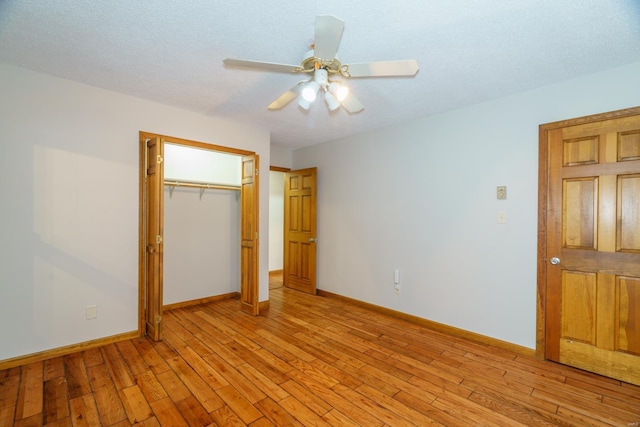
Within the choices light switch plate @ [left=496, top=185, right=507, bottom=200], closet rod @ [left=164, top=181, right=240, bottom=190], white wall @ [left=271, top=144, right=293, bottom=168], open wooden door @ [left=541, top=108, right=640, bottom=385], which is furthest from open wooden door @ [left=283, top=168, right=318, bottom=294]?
open wooden door @ [left=541, top=108, right=640, bottom=385]

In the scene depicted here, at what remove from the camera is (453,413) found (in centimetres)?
197

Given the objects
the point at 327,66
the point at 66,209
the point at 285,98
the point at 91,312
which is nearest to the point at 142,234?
the point at 66,209

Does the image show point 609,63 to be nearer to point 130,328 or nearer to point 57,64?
point 57,64

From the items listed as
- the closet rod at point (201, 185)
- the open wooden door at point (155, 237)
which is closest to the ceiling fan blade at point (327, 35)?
the open wooden door at point (155, 237)

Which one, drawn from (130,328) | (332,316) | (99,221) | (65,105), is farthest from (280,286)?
(65,105)

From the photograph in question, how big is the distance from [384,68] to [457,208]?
2100 millimetres

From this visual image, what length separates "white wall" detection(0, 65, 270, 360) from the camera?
248 cm

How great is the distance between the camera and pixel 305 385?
227 cm

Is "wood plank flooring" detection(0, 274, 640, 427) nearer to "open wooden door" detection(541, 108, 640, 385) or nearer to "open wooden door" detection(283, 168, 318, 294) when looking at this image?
"open wooden door" detection(541, 108, 640, 385)

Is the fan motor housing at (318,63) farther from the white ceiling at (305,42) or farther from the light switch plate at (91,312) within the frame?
the light switch plate at (91,312)

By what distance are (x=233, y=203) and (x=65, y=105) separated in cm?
236

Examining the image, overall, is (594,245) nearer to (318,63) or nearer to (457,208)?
(457,208)

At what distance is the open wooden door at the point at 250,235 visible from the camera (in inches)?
150

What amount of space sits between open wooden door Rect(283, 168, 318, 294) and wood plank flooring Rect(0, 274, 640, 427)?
1.75 m
